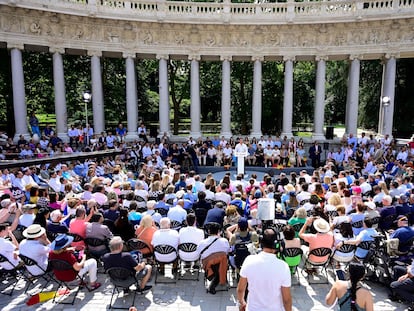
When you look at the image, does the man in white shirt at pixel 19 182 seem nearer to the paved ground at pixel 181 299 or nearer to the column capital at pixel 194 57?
the paved ground at pixel 181 299

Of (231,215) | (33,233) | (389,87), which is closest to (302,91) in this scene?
(389,87)

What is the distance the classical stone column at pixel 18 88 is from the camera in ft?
77.6

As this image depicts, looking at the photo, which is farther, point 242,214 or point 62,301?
point 242,214

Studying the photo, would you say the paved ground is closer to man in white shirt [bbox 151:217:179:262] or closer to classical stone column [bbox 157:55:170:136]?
man in white shirt [bbox 151:217:179:262]

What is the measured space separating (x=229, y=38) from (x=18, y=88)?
51.7 ft

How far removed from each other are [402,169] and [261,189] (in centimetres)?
1052

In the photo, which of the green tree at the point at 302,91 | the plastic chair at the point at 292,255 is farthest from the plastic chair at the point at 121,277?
the green tree at the point at 302,91

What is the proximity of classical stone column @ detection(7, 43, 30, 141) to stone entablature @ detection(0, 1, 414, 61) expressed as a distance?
113 cm

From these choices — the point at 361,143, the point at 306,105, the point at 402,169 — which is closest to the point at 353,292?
the point at 402,169

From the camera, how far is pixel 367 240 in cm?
868

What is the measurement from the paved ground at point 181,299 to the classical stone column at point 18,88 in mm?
18112

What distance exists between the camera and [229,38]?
27719 mm

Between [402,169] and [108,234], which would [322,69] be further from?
[108,234]

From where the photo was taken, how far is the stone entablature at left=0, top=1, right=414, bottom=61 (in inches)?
997
